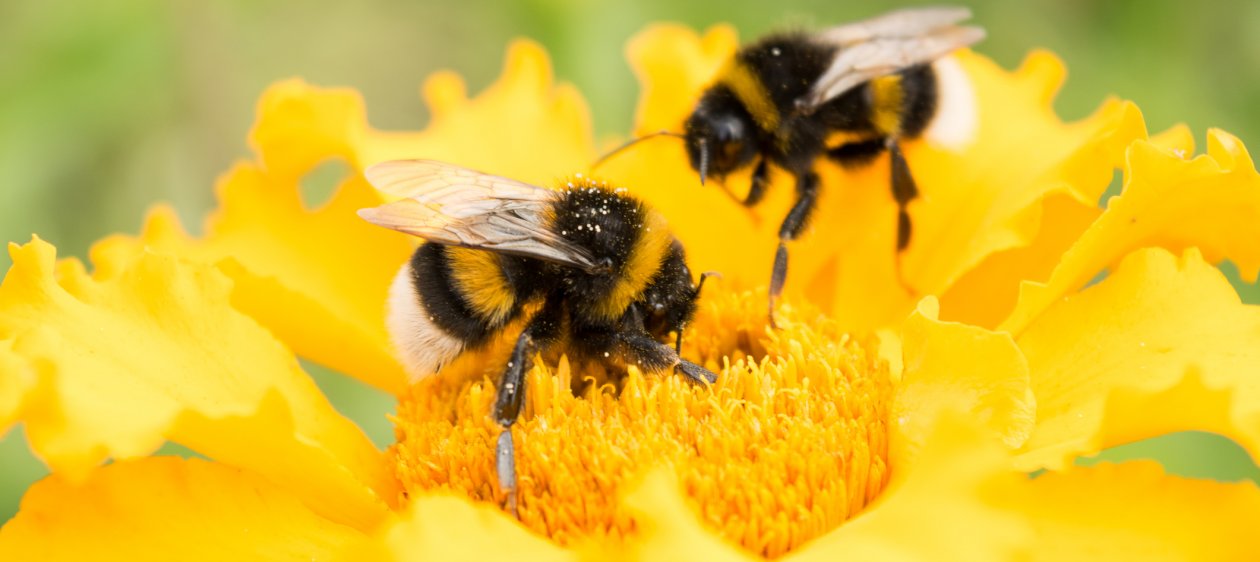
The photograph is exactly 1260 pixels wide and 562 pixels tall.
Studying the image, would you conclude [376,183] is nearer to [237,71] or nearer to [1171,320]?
[1171,320]

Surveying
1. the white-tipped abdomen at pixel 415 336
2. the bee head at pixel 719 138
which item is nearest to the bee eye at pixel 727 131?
the bee head at pixel 719 138

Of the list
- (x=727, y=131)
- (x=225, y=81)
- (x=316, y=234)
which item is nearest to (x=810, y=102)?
(x=727, y=131)

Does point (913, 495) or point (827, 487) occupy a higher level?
point (913, 495)

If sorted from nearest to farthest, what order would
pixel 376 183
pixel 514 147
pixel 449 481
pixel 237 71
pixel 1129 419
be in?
pixel 1129 419, pixel 449 481, pixel 376 183, pixel 514 147, pixel 237 71

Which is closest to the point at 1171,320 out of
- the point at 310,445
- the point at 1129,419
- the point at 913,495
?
the point at 1129,419

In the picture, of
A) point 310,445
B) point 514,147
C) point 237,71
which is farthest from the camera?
point 237,71

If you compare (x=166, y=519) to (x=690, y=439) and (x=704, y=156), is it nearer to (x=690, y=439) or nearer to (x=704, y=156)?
(x=690, y=439)

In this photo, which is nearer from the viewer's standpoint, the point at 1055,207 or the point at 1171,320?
the point at 1171,320

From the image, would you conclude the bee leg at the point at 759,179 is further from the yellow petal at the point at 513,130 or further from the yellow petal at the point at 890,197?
the yellow petal at the point at 513,130
